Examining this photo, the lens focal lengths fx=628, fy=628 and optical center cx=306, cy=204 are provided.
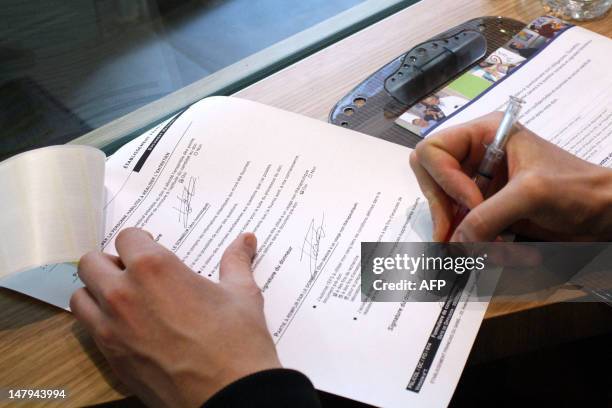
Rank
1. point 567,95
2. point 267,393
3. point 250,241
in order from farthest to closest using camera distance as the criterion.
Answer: point 567,95 < point 250,241 < point 267,393

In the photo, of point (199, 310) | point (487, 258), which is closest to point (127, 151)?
point (199, 310)

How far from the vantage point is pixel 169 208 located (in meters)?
0.59

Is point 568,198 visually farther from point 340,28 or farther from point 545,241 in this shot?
point 340,28

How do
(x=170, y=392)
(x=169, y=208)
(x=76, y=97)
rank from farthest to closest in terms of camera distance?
(x=76, y=97) < (x=169, y=208) < (x=170, y=392)

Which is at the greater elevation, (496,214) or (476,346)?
(496,214)

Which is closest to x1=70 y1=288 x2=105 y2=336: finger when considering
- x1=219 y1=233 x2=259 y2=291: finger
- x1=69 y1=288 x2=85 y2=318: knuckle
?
x1=69 y1=288 x2=85 y2=318: knuckle

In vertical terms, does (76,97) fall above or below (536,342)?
above

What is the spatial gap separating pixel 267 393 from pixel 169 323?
3.6 inches

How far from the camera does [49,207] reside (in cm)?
54

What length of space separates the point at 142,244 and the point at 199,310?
8 cm
